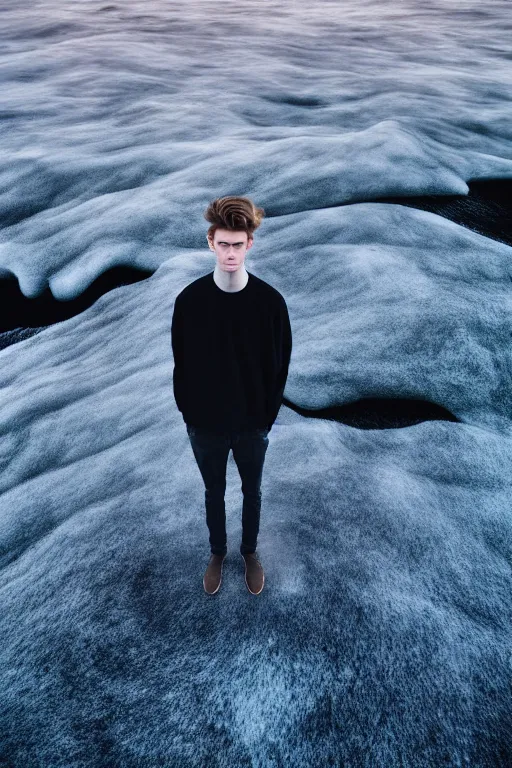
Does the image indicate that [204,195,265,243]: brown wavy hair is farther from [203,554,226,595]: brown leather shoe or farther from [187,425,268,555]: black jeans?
[203,554,226,595]: brown leather shoe

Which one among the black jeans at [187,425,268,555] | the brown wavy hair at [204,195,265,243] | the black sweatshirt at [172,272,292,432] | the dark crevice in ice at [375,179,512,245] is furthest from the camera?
the dark crevice in ice at [375,179,512,245]

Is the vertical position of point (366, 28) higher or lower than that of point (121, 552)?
higher

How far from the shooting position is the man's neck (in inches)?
53.2

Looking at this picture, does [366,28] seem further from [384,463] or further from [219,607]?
[219,607]

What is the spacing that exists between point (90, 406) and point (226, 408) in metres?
1.64

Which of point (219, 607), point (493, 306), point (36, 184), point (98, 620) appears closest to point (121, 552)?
point (98, 620)

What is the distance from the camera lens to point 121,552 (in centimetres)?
185

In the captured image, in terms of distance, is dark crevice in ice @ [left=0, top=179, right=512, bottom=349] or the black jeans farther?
dark crevice in ice @ [left=0, top=179, right=512, bottom=349]

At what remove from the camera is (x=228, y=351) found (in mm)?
1428

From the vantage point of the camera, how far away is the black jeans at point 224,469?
151cm

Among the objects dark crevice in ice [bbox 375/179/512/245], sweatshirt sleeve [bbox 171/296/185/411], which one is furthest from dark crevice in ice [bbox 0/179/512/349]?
sweatshirt sleeve [bbox 171/296/185/411]

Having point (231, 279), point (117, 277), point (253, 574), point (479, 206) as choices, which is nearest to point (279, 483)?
point (253, 574)

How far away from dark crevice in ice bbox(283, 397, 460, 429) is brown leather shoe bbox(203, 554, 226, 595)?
41.6 inches

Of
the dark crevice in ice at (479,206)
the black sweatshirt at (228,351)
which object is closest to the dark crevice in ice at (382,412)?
the black sweatshirt at (228,351)
